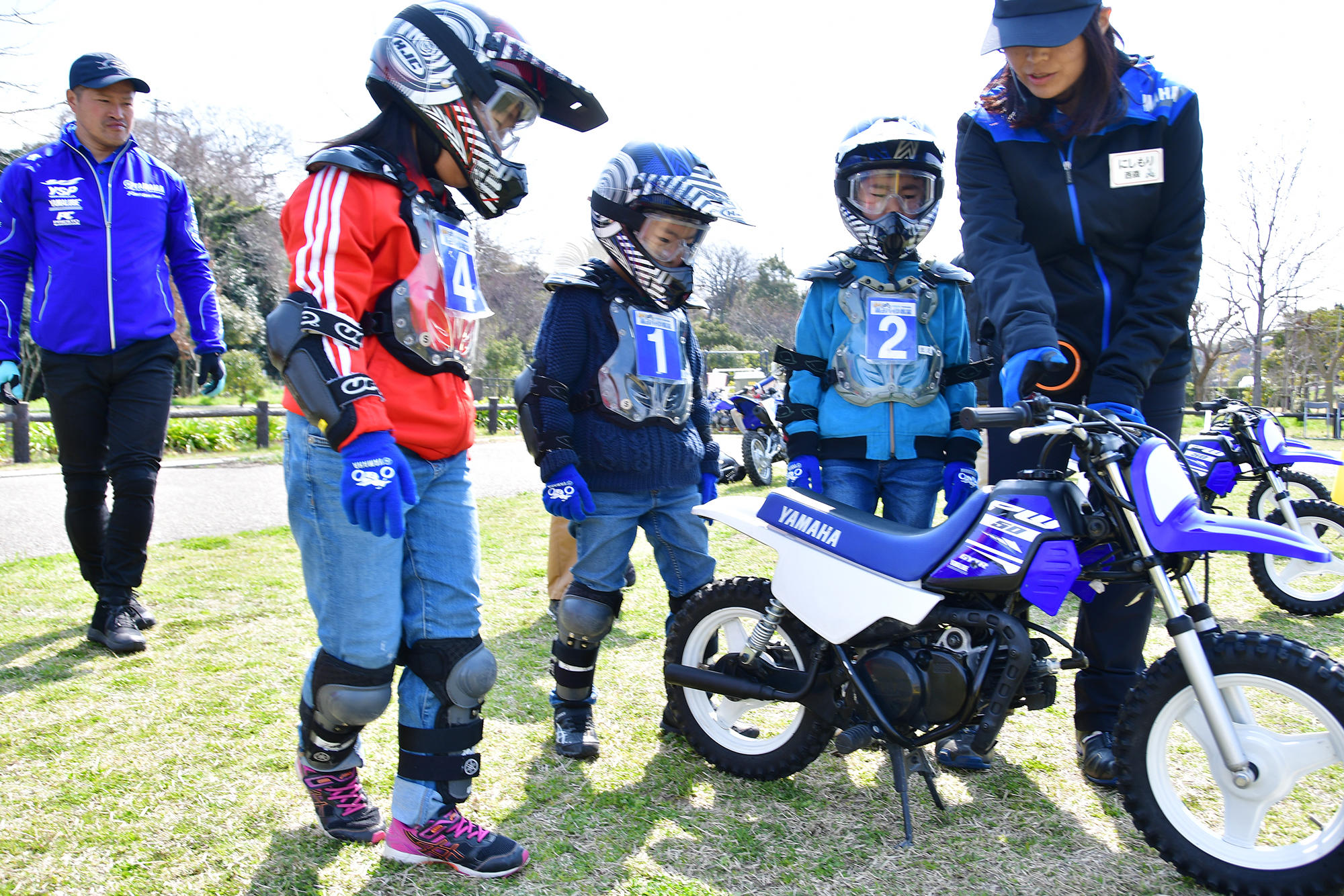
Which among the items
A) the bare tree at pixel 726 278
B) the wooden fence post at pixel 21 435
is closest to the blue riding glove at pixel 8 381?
the wooden fence post at pixel 21 435

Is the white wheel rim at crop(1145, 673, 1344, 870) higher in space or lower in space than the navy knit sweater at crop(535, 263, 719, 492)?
lower

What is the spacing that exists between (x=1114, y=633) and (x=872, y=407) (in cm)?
97

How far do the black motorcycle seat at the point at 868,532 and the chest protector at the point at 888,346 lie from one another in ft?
1.46

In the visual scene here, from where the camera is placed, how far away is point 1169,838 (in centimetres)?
195

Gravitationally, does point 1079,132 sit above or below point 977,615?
above

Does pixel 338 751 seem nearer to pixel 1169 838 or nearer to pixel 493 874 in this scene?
pixel 493 874

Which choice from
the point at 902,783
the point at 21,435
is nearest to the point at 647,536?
the point at 902,783

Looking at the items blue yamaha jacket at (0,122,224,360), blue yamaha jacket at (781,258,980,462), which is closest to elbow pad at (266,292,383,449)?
blue yamaha jacket at (781,258,980,462)

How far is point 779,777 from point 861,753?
41 cm

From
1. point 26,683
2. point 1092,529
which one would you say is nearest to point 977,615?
point 1092,529

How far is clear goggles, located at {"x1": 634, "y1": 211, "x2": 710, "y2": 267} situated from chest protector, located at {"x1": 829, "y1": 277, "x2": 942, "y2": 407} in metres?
0.54

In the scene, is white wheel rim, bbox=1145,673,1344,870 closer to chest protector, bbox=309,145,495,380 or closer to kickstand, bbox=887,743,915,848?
kickstand, bbox=887,743,915,848

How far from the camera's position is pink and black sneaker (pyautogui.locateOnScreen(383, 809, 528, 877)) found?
205 centimetres

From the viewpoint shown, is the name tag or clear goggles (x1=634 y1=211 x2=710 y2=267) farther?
clear goggles (x1=634 y1=211 x2=710 y2=267)
